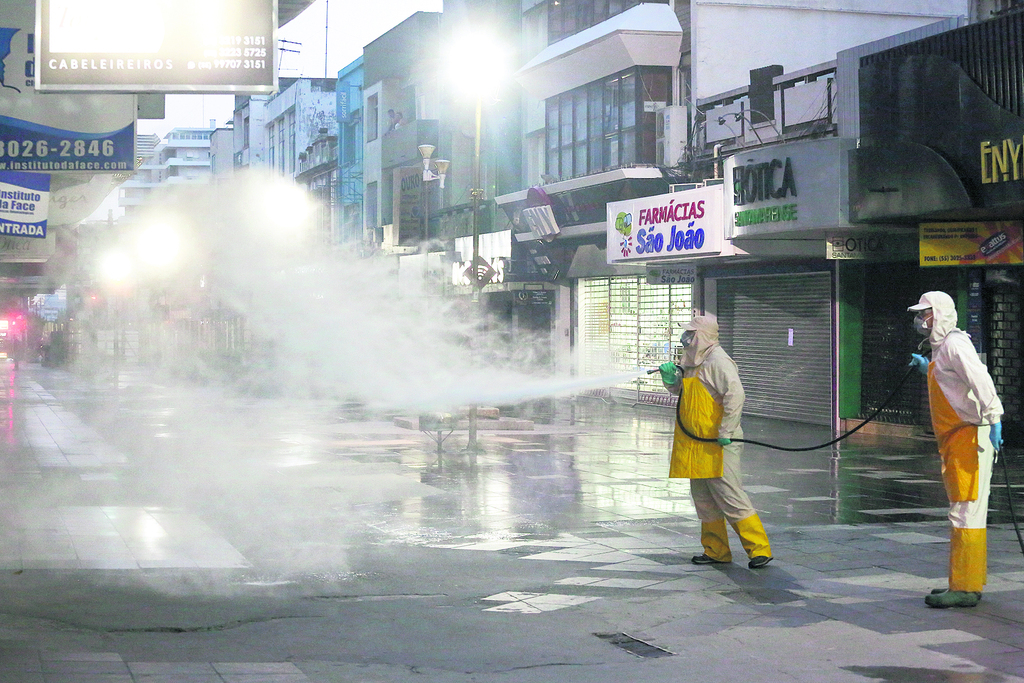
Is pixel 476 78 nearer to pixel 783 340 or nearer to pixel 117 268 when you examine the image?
pixel 783 340

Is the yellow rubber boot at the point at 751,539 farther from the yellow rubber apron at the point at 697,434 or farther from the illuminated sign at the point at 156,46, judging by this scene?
the illuminated sign at the point at 156,46

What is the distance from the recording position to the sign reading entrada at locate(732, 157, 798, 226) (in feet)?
63.3

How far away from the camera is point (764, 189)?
20.0 m

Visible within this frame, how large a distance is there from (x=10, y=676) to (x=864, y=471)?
11645 mm

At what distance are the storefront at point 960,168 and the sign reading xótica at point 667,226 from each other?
12.6ft

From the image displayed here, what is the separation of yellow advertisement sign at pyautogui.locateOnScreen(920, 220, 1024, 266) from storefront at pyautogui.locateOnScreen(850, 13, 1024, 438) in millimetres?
14

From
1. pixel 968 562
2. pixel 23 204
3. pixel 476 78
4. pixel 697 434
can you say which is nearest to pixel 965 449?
pixel 968 562

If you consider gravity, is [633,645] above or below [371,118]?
below

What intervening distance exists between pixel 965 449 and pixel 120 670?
500 centimetres

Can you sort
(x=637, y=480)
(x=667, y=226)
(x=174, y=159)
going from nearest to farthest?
(x=637, y=480) < (x=667, y=226) < (x=174, y=159)

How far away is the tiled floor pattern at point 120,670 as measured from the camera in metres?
5.82

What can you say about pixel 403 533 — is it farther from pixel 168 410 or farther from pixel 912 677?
pixel 168 410

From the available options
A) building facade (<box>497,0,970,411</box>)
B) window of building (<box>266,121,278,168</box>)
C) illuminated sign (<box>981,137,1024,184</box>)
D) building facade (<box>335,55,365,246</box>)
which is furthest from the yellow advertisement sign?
window of building (<box>266,121,278,168</box>)

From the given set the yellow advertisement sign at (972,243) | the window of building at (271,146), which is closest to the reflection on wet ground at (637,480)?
the yellow advertisement sign at (972,243)
